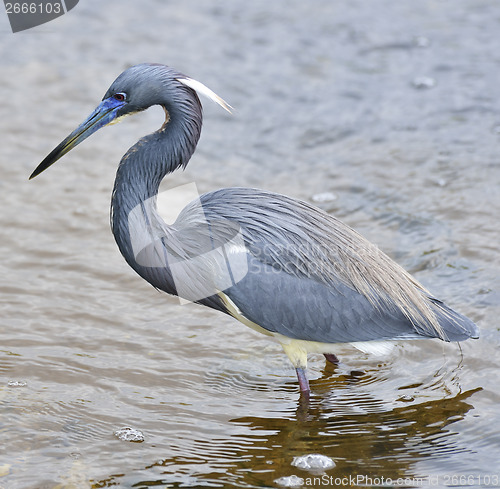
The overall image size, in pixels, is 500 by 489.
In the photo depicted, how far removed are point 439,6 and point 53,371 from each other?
8.90 metres

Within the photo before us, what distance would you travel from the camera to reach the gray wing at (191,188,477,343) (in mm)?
5426

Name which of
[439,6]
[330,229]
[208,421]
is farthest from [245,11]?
[208,421]

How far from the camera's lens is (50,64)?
1062cm

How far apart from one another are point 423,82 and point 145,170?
5851mm

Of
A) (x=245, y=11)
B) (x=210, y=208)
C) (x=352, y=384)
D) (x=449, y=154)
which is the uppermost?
(x=245, y=11)

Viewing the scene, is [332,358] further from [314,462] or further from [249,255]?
[314,462]

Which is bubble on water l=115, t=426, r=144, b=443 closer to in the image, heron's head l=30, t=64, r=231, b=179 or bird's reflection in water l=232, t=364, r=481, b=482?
bird's reflection in water l=232, t=364, r=481, b=482

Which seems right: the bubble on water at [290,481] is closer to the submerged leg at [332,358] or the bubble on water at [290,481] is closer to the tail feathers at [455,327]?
the submerged leg at [332,358]

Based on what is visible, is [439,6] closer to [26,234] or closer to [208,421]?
[26,234]

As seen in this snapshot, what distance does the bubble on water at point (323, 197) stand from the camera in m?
8.20

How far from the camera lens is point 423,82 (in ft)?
33.8

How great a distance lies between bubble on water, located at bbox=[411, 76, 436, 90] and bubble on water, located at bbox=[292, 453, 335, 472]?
21.0 feet

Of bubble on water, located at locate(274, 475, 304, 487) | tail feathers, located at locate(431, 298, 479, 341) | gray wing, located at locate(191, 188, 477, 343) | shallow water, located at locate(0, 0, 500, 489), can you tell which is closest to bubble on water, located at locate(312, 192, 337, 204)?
shallow water, located at locate(0, 0, 500, 489)

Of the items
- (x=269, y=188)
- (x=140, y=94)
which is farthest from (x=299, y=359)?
(x=269, y=188)
